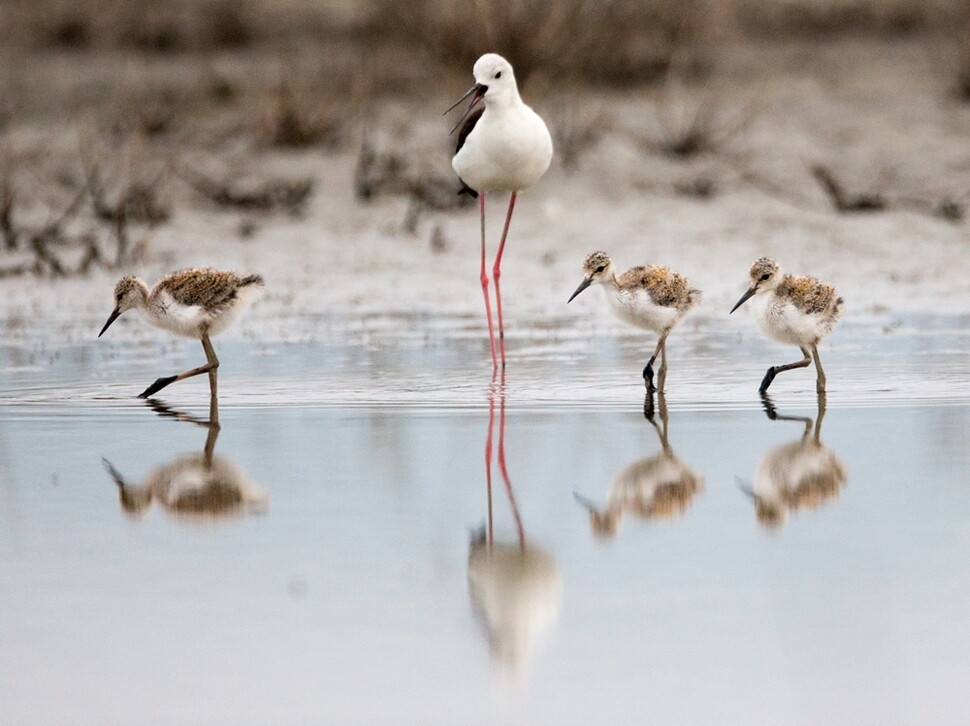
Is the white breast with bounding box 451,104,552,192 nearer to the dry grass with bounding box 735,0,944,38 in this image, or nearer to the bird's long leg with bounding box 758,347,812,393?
the bird's long leg with bounding box 758,347,812,393

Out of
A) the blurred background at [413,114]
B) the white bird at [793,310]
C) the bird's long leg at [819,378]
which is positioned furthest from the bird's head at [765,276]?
the blurred background at [413,114]

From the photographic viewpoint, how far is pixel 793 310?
24.2ft

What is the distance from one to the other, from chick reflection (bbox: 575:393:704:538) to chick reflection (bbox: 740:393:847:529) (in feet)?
0.65

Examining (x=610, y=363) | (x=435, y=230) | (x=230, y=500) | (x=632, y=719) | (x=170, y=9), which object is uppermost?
(x=170, y=9)

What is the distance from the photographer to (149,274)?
1091cm

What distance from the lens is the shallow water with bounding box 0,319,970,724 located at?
144 inches

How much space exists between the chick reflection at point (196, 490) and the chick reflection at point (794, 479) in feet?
4.76

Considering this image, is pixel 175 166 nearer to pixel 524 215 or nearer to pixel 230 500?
pixel 524 215

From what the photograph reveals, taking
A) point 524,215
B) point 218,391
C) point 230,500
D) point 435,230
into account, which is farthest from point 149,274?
point 230,500

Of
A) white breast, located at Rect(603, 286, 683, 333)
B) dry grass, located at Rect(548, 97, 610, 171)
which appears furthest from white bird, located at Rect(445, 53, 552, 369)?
dry grass, located at Rect(548, 97, 610, 171)

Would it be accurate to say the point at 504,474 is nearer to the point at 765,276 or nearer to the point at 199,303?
the point at 199,303

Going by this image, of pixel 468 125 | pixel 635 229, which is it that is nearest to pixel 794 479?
pixel 468 125

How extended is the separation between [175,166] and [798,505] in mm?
8220

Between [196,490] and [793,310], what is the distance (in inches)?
114
